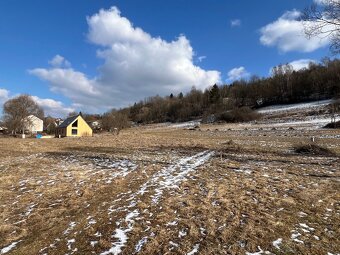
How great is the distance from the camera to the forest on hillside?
105812 mm

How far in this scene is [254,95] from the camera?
123562mm

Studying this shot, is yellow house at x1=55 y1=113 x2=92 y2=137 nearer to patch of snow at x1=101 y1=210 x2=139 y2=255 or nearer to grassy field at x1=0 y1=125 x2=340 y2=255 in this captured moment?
grassy field at x1=0 y1=125 x2=340 y2=255

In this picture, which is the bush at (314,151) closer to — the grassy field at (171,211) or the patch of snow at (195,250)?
the grassy field at (171,211)

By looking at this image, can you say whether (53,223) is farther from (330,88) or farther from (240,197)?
(330,88)

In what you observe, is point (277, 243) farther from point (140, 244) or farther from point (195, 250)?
point (140, 244)

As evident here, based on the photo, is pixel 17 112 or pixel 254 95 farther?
pixel 254 95

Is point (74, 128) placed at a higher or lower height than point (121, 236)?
higher

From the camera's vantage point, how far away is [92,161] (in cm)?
1744

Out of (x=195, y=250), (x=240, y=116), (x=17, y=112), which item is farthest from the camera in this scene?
(x=240, y=116)

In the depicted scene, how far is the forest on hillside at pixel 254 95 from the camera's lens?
105812 millimetres

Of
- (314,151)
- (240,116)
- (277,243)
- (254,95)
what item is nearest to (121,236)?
(277,243)

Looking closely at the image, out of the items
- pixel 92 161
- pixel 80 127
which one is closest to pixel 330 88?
pixel 80 127

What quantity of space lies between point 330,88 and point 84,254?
116 metres

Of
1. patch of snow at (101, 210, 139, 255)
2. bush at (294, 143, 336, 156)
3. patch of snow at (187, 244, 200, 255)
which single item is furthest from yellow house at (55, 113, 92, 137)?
patch of snow at (187, 244, 200, 255)
